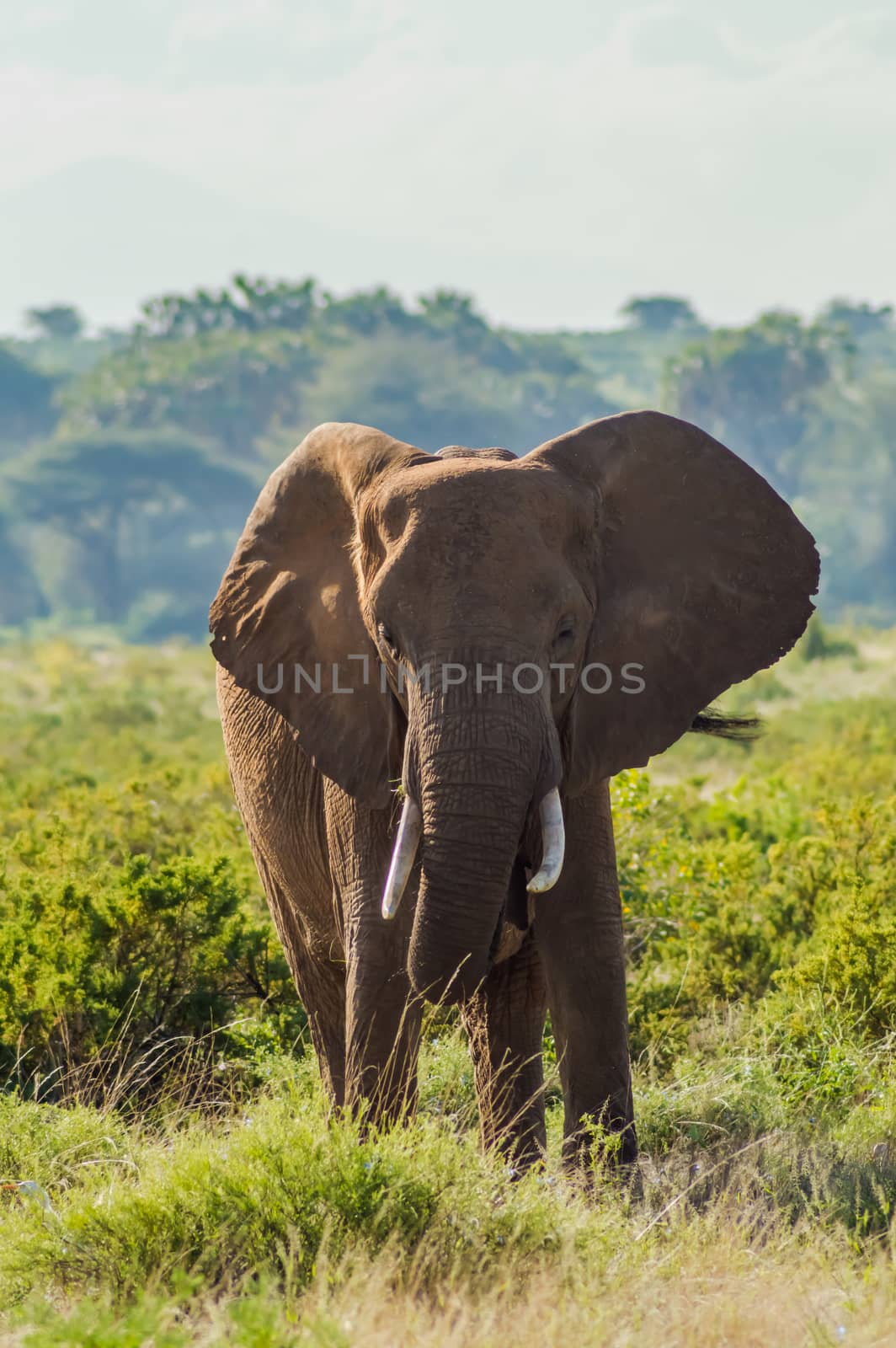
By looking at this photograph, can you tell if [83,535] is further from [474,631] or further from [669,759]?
[474,631]

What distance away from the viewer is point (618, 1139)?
185 inches

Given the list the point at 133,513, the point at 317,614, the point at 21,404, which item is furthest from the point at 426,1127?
the point at 21,404

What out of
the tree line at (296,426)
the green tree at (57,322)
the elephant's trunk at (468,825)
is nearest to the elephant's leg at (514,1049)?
the elephant's trunk at (468,825)

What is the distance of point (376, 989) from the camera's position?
477cm

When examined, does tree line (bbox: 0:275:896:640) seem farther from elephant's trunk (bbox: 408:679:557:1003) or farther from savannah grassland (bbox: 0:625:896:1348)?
elephant's trunk (bbox: 408:679:557:1003)

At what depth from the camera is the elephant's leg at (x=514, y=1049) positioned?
17.5ft

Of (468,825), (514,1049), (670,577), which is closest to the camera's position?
(468,825)

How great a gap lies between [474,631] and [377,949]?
3.12 ft

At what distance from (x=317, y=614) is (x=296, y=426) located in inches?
2835

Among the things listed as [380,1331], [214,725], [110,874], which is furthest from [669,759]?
[380,1331]

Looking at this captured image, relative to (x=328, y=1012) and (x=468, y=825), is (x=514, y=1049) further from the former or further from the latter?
(x=468, y=825)

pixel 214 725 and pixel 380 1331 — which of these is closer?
pixel 380 1331

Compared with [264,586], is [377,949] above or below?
below

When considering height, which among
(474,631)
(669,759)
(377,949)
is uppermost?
(474,631)
